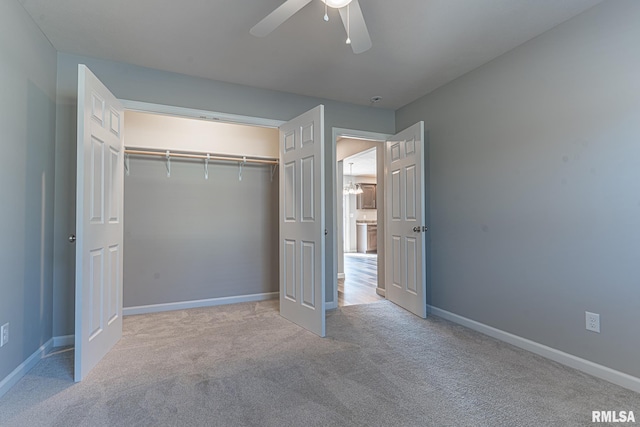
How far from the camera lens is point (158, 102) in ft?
9.90

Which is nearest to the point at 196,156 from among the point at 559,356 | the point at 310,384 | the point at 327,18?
the point at 327,18

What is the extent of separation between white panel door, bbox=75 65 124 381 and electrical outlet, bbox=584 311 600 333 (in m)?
3.47

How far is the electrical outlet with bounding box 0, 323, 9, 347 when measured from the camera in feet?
6.19

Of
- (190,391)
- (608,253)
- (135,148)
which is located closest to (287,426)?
(190,391)

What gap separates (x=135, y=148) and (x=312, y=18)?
8.32ft

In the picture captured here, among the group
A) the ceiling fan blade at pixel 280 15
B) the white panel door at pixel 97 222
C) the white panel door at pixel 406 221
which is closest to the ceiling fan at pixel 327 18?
the ceiling fan blade at pixel 280 15

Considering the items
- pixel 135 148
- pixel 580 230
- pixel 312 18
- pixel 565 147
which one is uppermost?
pixel 312 18

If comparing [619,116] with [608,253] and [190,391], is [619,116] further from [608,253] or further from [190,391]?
[190,391]

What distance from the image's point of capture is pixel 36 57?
2.31m

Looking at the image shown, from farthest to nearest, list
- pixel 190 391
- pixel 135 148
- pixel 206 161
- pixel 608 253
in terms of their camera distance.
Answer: pixel 206 161
pixel 135 148
pixel 608 253
pixel 190 391

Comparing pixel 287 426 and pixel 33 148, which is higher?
pixel 33 148

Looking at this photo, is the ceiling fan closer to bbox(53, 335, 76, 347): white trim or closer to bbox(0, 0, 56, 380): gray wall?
bbox(0, 0, 56, 380): gray wall

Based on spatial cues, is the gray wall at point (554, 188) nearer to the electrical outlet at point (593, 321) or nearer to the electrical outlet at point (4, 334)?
the electrical outlet at point (593, 321)

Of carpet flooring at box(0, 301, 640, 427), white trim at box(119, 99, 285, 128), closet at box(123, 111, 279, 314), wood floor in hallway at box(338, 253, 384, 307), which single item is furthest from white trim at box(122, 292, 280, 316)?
white trim at box(119, 99, 285, 128)
